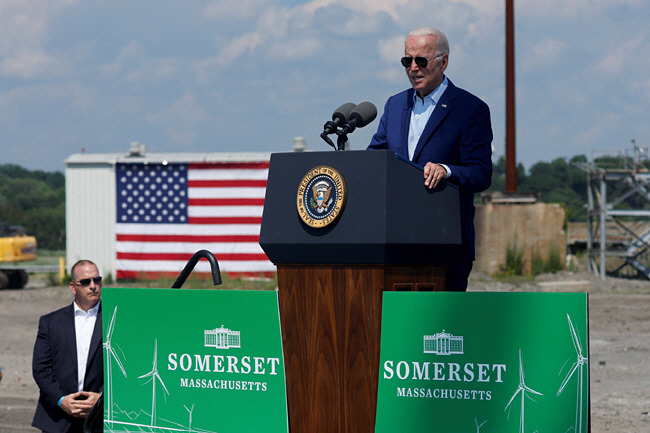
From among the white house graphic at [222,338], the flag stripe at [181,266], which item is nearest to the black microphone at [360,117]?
the white house graphic at [222,338]

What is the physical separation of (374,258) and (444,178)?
413 millimetres

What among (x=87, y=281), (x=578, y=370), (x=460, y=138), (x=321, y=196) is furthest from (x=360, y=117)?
(x=87, y=281)

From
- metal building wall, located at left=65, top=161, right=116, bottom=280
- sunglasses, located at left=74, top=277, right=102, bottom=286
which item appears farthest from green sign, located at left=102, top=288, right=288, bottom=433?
metal building wall, located at left=65, top=161, right=116, bottom=280

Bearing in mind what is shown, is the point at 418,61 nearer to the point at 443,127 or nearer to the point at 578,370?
the point at 443,127

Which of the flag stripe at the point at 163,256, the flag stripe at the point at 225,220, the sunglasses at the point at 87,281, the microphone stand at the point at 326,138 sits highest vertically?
the microphone stand at the point at 326,138

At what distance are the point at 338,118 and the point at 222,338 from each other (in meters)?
0.91

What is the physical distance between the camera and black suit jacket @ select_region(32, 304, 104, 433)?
485cm

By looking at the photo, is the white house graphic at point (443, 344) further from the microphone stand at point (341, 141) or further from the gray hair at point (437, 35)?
the gray hair at point (437, 35)

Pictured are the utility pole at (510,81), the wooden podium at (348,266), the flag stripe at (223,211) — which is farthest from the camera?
the utility pole at (510,81)

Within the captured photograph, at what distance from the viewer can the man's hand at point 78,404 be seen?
4.68 metres

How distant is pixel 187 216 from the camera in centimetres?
2417

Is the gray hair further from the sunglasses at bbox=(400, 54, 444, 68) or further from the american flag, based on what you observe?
the american flag

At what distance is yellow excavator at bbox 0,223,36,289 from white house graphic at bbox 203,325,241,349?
79.1 ft

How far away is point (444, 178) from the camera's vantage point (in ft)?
10.3
